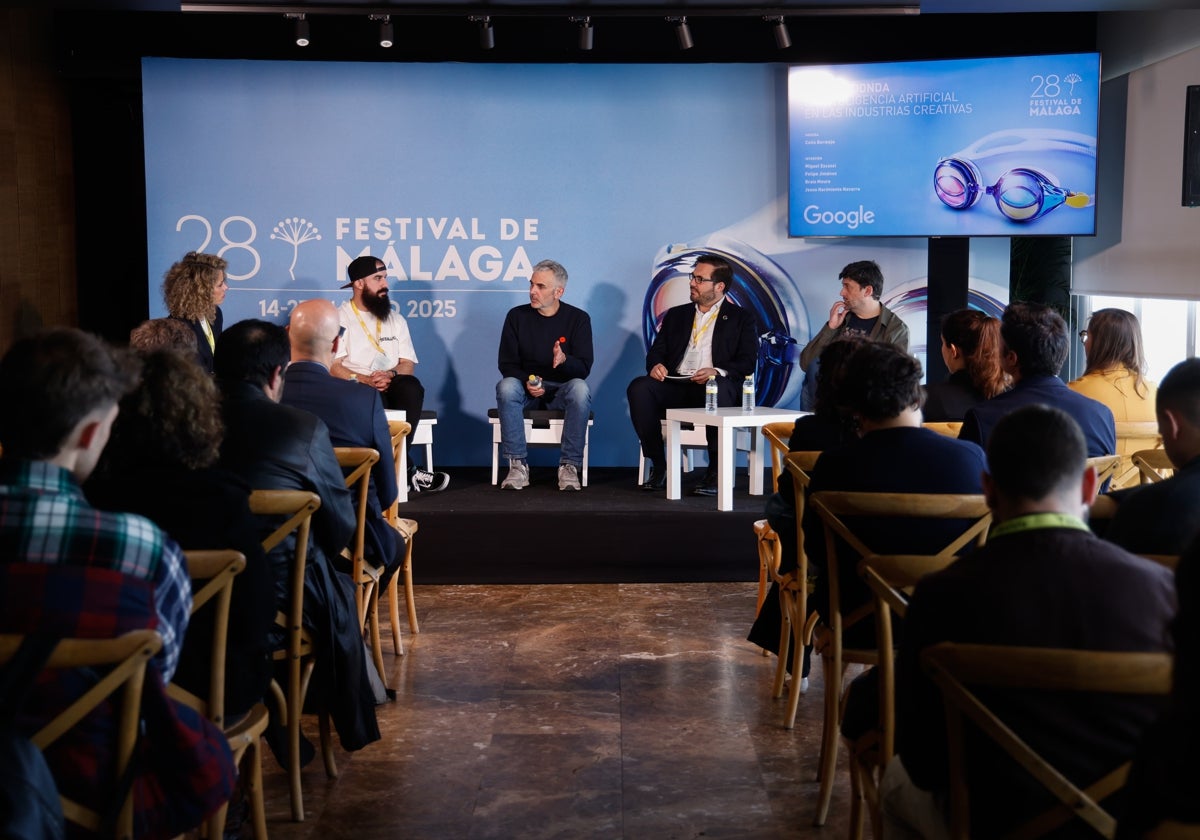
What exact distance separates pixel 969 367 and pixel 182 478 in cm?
300

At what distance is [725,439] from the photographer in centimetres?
622

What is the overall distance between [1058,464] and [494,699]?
269 centimetres

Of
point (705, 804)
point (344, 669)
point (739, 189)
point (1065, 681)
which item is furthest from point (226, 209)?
point (1065, 681)

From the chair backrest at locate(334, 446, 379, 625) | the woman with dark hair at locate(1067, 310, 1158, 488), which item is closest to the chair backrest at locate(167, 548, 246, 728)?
the chair backrest at locate(334, 446, 379, 625)

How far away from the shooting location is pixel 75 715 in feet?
5.94

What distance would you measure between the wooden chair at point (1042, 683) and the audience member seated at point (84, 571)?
1126 millimetres

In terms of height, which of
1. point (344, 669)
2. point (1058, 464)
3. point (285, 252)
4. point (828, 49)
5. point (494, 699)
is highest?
point (828, 49)

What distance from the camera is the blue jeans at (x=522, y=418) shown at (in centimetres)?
679

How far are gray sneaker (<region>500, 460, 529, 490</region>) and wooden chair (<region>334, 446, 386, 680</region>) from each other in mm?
2338

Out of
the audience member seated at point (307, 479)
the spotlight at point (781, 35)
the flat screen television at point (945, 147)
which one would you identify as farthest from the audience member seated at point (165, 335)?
the flat screen television at point (945, 147)

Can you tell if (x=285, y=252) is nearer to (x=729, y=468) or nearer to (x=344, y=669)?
(x=729, y=468)

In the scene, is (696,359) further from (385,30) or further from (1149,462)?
(1149,462)

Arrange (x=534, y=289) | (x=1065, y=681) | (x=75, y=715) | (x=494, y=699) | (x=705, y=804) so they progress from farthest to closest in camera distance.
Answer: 1. (x=534, y=289)
2. (x=494, y=699)
3. (x=705, y=804)
4. (x=75, y=715)
5. (x=1065, y=681)

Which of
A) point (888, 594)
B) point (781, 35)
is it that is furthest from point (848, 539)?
point (781, 35)
